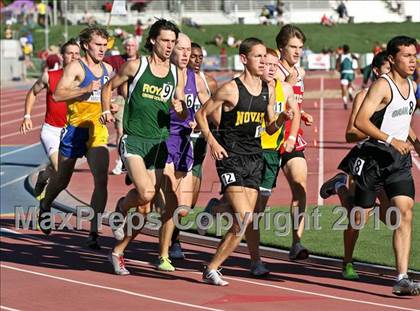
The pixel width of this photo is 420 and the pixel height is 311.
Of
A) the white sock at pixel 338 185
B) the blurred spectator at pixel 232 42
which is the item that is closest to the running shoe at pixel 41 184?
the white sock at pixel 338 185

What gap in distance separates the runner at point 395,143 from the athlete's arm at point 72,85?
335 centimetres

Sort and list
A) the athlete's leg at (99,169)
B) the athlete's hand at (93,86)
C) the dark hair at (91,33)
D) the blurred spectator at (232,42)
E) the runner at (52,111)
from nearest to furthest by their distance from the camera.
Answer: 1. the athlete's hand at (93,86)
2. the dark hair at (91,33)
3. the athlete's leg at (99,169)
4. the runner at (52,111)
5. the blurred spectator at (232,42)

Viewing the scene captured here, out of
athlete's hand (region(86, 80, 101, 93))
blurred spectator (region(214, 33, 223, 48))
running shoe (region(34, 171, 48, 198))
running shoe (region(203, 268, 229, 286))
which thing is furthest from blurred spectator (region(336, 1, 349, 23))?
running shoe (region(203, 268, 229, 286))

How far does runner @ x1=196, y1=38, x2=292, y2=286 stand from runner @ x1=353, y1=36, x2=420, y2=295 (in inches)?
35.0

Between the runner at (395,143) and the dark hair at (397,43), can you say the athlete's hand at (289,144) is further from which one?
the dark hair at (397,43)

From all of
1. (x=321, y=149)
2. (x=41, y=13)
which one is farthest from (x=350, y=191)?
(x=41, y=13)

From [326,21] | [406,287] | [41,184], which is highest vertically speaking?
[406,287]

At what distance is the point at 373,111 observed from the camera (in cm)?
1077

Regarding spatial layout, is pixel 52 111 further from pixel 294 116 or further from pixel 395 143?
pixel 395 143

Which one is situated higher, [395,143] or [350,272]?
[395,143]

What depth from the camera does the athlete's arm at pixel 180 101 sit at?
11984mm

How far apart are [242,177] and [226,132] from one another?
432 mm

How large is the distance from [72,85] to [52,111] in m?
1.82

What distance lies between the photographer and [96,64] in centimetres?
1386
